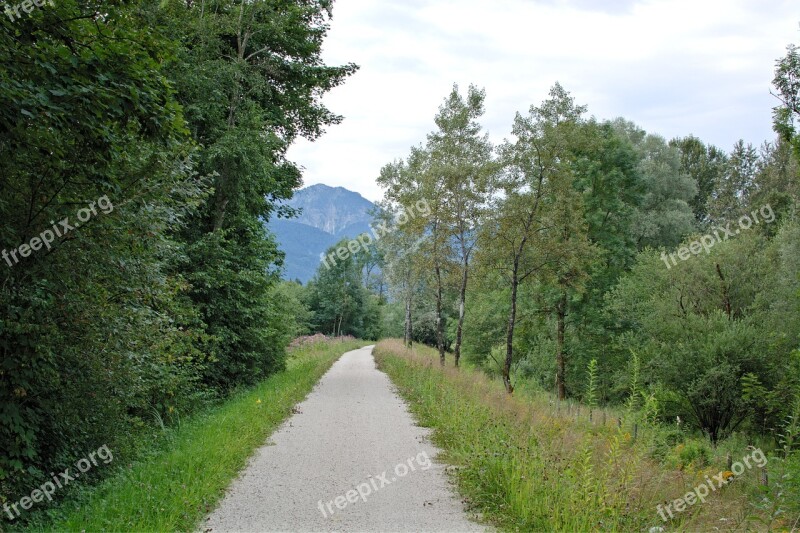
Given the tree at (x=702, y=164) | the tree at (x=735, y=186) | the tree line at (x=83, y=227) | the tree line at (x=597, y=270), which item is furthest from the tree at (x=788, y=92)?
the tree at (x=702, y=164)

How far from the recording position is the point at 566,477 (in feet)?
18.2

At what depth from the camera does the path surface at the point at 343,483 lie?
534 centimetres

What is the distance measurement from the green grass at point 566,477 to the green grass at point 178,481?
3095 millimetres

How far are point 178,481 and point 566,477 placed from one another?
4.45 metres

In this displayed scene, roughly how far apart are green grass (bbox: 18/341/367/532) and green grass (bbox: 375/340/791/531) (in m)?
3.10

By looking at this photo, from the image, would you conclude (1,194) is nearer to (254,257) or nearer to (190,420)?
(190,420)

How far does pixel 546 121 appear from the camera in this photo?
1591cm

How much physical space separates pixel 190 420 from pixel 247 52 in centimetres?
1195

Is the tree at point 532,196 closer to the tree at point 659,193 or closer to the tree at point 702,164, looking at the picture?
the tree at point 659,193

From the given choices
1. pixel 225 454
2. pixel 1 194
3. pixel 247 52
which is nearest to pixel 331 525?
pixel 225 454

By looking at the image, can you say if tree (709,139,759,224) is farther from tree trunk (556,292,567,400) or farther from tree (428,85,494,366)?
tree (428,85,494,366)

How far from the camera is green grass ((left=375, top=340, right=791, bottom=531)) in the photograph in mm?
4797

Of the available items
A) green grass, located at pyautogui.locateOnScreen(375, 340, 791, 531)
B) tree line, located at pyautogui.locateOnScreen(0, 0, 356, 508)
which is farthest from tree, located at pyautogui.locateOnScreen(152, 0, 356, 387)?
green grass, located at pyautogui.locateOnScreen(375, 340, 791, 531)

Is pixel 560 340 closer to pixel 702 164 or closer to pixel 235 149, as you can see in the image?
pixel 235 149
